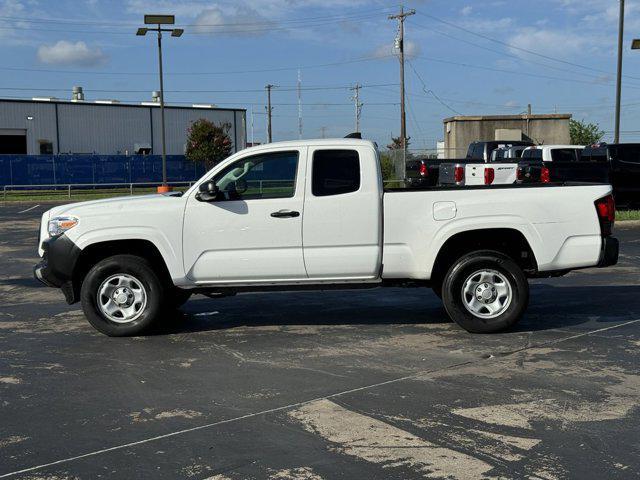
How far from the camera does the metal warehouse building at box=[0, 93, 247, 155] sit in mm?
64812

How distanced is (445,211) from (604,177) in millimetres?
13432

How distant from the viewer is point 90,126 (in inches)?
2665

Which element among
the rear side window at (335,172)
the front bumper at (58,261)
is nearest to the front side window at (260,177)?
the rear side window at (335,172)

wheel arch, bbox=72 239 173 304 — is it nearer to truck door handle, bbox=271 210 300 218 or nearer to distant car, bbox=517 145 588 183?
truck door handle, bbox=271 210 300 218

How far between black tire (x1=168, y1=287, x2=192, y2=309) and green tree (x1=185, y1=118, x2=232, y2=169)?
50227 millimetres

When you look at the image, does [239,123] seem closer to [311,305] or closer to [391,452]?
[311,305]

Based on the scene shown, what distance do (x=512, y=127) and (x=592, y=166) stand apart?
1081 inches

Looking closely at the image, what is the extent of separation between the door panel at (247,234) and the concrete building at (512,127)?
3859 centimetres

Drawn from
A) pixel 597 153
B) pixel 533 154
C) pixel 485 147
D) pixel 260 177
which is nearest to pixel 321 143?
pixel 260 177

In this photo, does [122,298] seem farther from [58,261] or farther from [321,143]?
[321,143]

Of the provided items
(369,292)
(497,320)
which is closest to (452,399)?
(497,320)

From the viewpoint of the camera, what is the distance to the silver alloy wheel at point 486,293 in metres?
7.99

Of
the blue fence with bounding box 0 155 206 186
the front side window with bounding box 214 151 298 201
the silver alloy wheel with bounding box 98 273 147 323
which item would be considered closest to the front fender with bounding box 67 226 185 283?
the silver alloy wheel with bounding box 98 273 147 323

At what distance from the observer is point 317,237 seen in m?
7.93
